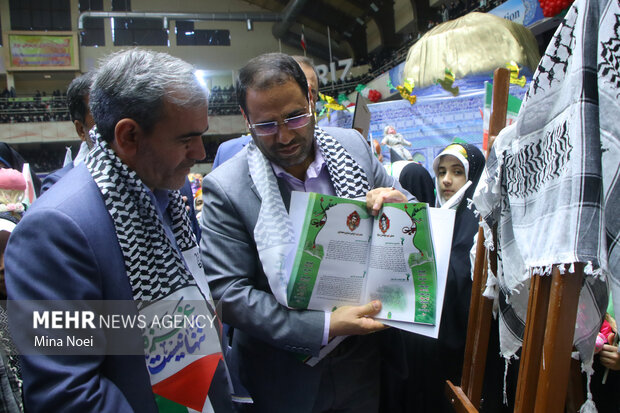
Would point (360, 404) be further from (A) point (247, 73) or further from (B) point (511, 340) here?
(A) point (247, 73)

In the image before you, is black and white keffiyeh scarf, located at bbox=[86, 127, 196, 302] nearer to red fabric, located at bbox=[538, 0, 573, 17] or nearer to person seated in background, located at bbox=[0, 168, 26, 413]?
person seated in background, located at bbox=[0, 168, 26, 413]

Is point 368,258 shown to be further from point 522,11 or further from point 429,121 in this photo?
point 522,11

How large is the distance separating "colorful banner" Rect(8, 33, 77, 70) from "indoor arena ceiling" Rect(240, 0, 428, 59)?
9142 mm

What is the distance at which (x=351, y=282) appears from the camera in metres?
1.19

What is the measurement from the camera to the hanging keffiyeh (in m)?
0.93

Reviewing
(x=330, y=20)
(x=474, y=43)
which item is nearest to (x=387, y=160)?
(x=474, y=43)

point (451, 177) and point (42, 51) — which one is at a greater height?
point (42, 51)

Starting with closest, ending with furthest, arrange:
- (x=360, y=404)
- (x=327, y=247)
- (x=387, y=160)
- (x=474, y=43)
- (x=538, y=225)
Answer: (x=538, y=225) → (x=327, y=247) → (x=360, y=404) → (x=387, y=160) → (x=474, y=43)

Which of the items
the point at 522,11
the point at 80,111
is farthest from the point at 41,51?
the point at 80,111

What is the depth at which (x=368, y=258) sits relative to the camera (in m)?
1.20

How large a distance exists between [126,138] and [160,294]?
0.35 metres

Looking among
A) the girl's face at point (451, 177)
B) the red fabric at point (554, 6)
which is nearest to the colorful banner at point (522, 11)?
the red fabric at point (554, 6)

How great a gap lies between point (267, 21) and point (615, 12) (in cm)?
2283

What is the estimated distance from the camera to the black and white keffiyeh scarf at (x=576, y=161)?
80cm
